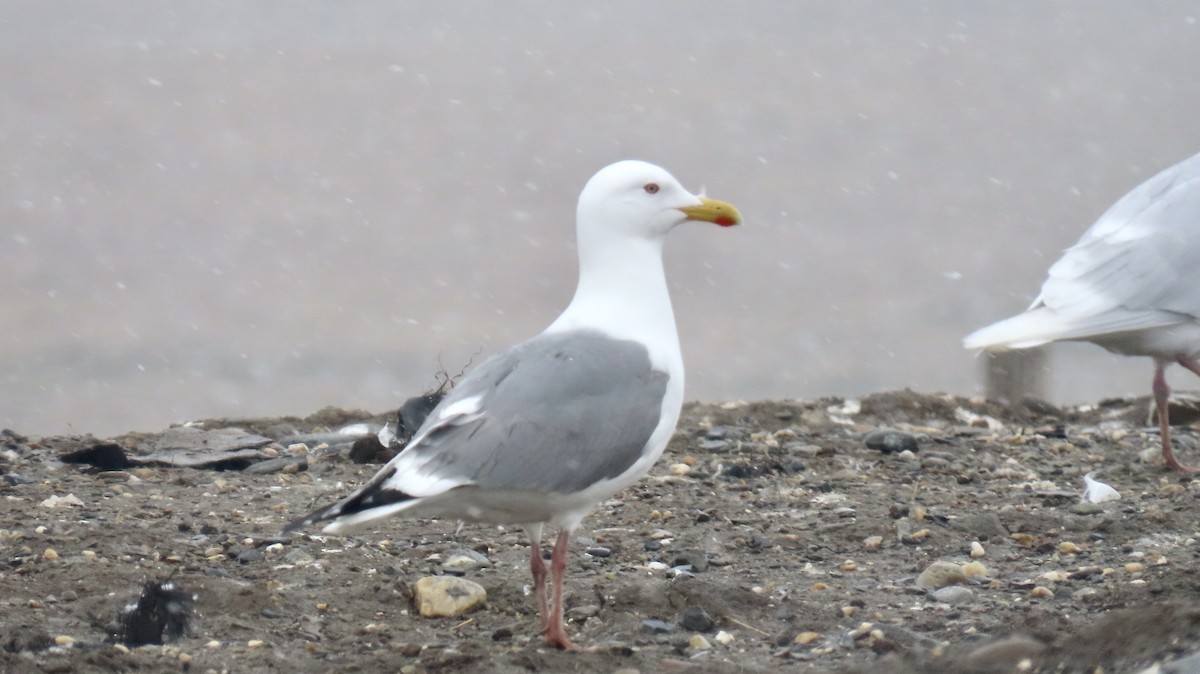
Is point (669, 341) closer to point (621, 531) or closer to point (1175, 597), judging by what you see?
point (621, 531)

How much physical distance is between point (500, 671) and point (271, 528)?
1.65 metres

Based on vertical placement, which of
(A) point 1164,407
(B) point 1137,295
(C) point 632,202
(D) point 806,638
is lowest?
(D) point 806,638

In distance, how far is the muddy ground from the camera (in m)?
3.83

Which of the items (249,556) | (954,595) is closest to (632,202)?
(954,595)

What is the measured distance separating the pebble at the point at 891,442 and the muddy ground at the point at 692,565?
0.03 ft

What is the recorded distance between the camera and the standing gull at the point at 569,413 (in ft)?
12.8

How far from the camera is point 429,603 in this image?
14.2 ft

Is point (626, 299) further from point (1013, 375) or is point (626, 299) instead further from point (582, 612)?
point (1013, 375)

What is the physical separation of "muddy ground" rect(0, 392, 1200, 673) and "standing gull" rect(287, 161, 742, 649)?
37 centimetres

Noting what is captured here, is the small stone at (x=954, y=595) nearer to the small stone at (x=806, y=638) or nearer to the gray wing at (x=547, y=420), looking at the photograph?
the small stone at (x=806, y=638)

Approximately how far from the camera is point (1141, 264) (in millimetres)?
6430

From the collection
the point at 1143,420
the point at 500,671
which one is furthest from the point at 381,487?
the point at 1143,420

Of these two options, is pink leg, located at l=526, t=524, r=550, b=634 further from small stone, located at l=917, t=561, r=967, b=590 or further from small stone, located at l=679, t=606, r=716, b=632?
small stone, located at l=917, t=561, r=967, b=590

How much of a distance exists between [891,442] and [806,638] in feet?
8.44
